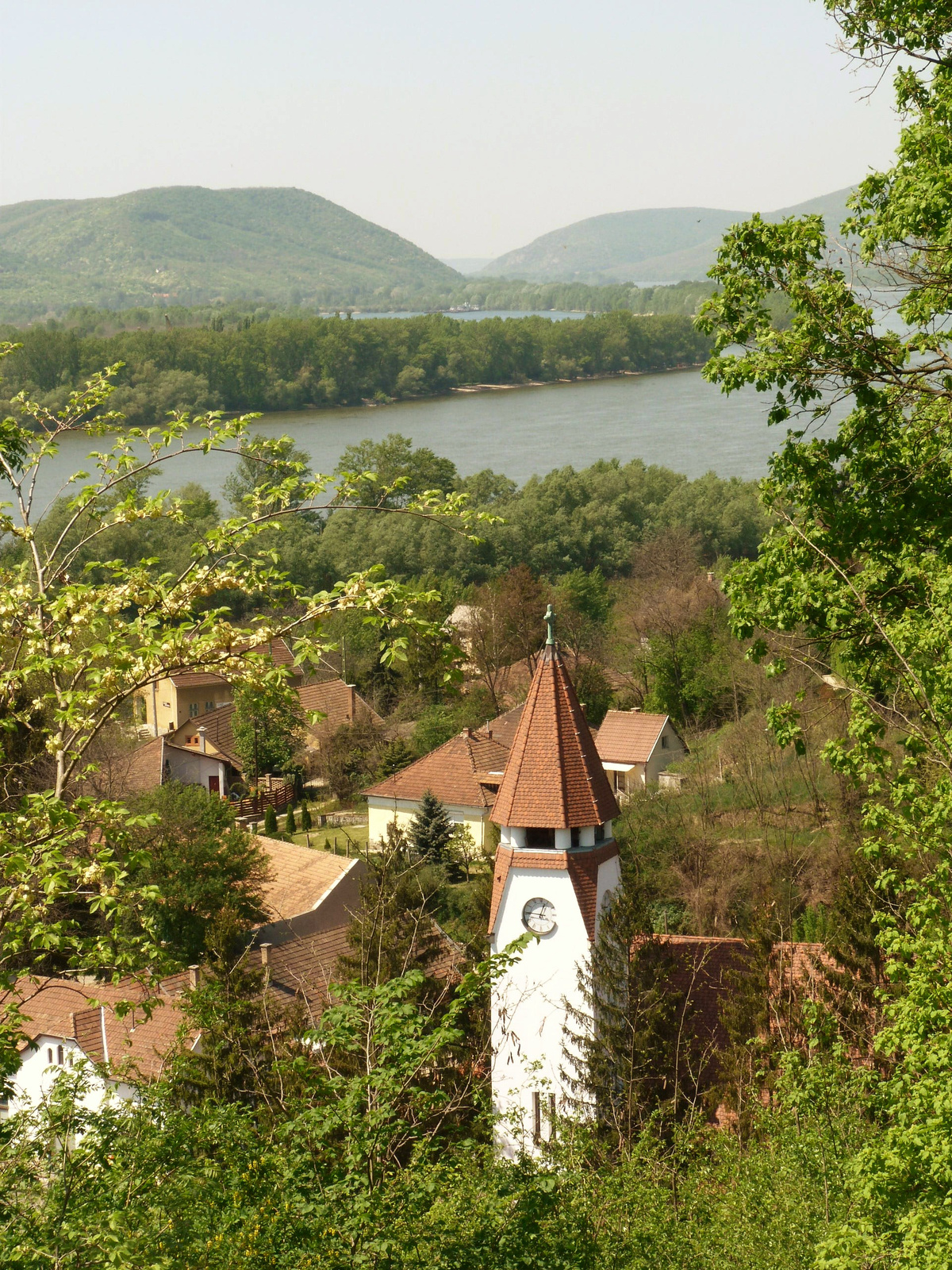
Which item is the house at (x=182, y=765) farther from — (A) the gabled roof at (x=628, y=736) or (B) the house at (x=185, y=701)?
(A) the gabled roof at (x=628, y=736)

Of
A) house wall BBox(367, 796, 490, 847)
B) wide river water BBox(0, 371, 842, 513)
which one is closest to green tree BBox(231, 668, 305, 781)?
house wall BBox(367, 796, 490, 847)

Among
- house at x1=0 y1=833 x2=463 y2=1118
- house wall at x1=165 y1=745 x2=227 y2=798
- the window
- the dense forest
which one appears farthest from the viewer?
the dense forest

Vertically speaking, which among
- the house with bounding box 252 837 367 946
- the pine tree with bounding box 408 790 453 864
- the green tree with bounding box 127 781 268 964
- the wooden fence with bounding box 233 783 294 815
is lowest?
the wooden fence with bounding box 233 783 294 815

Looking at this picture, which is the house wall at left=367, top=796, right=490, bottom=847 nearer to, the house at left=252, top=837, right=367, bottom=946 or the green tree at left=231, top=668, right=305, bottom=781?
the green tree at left=231, top=668, right=305, bottom=781

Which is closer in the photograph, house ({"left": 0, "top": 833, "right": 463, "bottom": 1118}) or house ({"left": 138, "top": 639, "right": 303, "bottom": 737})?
house ({"left": 0, "top": 833, "right": 463, "bottom": 1118})

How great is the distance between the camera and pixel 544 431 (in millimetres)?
85312

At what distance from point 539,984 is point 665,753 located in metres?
24.1

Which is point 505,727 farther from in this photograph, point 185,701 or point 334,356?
point 334,356

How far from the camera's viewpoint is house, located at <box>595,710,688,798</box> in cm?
3891

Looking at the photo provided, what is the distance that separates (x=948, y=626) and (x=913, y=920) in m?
2.26

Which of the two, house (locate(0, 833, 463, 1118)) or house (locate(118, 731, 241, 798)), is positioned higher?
house (locate(0, 833, 463, 1118))

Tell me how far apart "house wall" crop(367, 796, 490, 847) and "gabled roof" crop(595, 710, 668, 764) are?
234 inches

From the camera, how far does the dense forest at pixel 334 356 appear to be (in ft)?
242

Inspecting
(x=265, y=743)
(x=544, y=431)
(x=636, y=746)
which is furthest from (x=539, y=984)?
(x=544, y=431)
